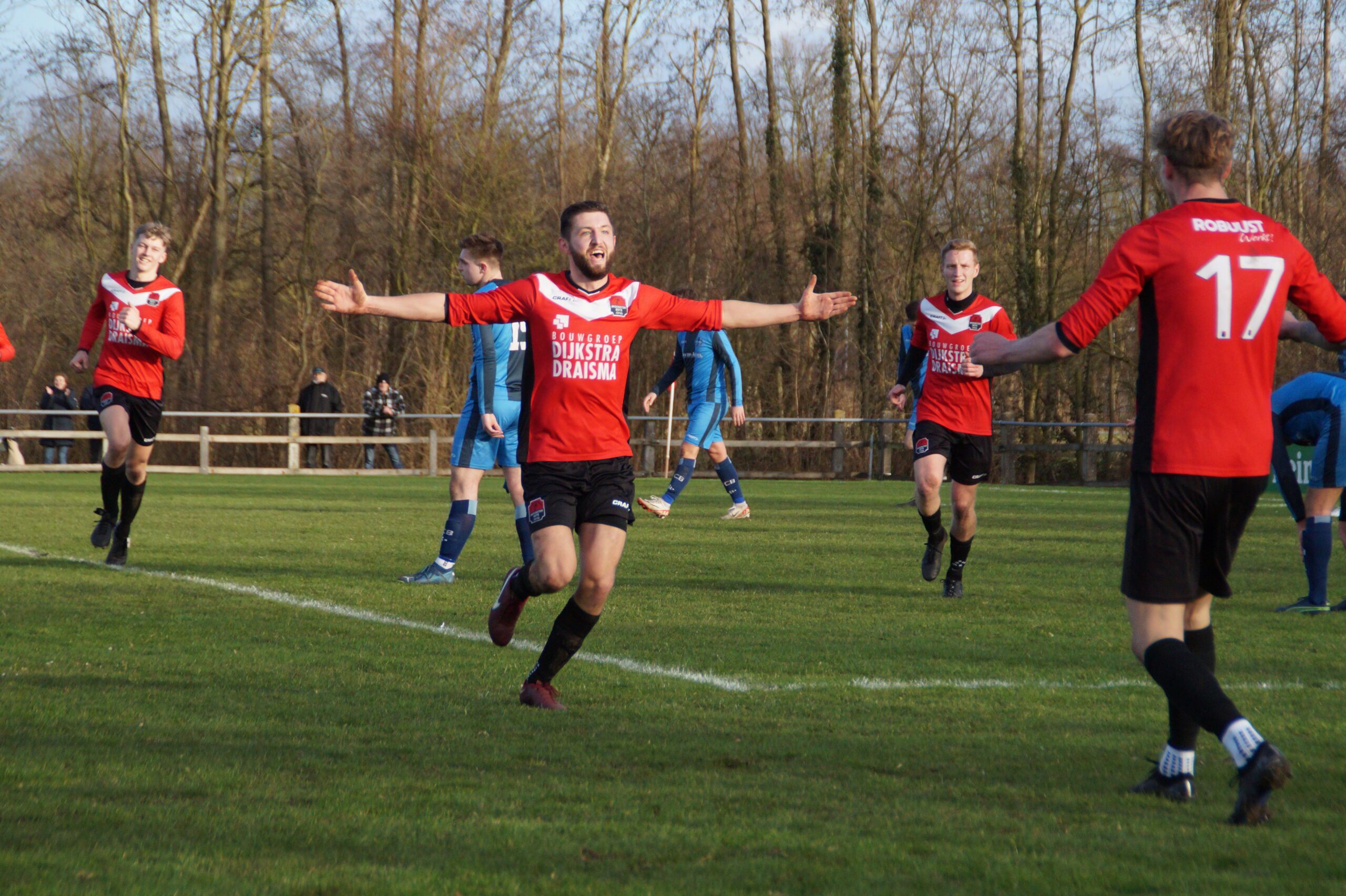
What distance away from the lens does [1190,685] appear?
373 cm

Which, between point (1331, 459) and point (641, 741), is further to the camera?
point (1331, 459)

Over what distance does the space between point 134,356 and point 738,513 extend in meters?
7.49

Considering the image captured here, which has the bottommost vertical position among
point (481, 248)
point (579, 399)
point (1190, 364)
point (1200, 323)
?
point (579, 399)

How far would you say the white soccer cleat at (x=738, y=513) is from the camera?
50.4 feet

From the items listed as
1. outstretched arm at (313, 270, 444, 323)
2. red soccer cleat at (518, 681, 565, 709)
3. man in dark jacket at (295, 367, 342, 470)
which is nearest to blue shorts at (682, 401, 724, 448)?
red soccer cleat at (518, 681, 565, 709)

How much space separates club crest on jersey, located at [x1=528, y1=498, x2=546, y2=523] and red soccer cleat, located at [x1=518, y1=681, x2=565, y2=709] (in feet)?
1.95

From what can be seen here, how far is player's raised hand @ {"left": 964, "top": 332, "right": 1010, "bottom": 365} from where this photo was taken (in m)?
3.91

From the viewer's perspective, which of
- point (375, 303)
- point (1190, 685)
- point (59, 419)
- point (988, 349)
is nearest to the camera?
point (1190, 685)

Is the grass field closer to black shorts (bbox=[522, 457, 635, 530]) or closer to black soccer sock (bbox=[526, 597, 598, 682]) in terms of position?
black soccer sock (bbox=[526, 597, 598, 682])

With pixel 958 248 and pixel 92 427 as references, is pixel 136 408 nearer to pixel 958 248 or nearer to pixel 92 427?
pixel 958 248

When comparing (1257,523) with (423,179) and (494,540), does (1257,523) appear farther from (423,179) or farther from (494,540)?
(423,179)

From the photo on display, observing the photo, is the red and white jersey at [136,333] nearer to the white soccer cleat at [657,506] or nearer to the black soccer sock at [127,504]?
the black soccer sock at [127,504]

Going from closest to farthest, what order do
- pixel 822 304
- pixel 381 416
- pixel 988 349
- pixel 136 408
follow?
pixel 988 349 → pixel 822 304 → pixel 136 408 → pixel 381 416

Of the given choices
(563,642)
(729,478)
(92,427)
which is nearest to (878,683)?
(563,642)
